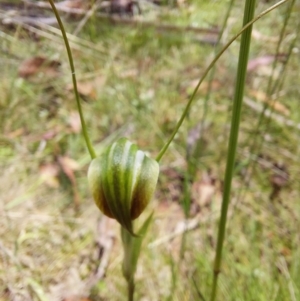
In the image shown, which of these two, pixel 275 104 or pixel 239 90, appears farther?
pixel 275 104

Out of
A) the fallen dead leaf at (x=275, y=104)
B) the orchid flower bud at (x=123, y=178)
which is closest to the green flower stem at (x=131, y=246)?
the orchid flower bud at (x=123, y=178)

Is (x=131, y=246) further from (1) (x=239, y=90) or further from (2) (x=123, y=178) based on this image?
(1) (x=239, y=90)

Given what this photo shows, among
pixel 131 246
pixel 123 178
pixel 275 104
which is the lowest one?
pixel 275 104

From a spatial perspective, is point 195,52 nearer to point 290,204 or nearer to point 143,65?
point 143,65

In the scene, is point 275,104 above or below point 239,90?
below

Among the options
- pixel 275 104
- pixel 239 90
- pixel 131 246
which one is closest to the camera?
pixel 239 90

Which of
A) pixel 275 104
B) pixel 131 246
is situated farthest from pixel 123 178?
pixel 275 104

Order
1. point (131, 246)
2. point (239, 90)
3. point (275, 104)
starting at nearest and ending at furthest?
point (239, 90) < point (131, 246) < point (275, 104)

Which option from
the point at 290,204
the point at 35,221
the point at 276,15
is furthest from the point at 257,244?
the point at 276,15

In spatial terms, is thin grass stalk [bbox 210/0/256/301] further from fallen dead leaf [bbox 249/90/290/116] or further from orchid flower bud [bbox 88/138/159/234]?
fallen dead leaf [bbox 249/90/290/116]
